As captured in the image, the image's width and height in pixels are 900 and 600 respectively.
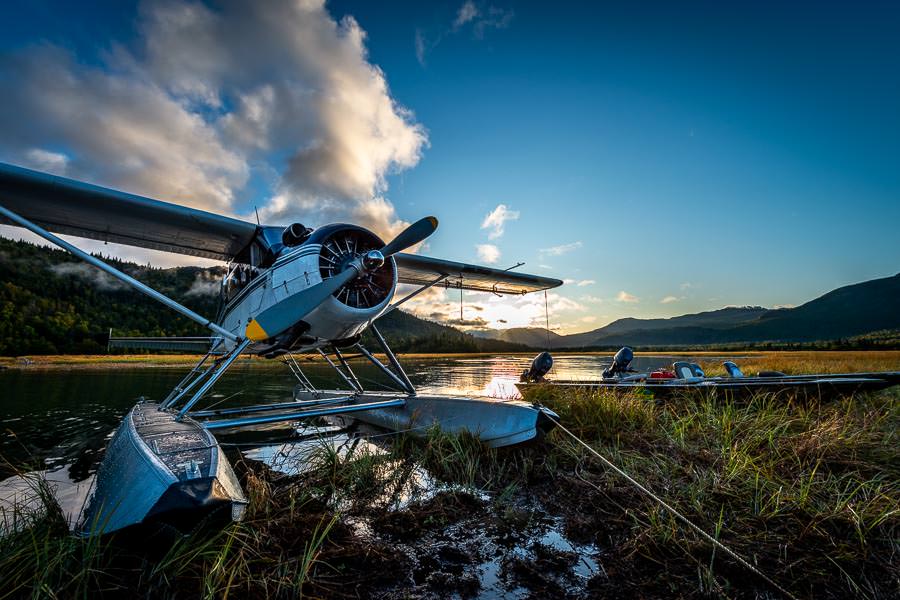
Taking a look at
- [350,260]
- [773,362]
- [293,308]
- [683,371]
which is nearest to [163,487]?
[293,308]

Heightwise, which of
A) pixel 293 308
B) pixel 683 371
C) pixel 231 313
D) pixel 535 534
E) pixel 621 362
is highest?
pixel 231 313

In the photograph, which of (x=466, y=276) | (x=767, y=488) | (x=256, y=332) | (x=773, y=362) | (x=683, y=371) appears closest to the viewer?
(x=767, y=488)

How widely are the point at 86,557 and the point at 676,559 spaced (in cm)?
282

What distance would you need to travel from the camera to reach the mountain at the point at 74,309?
46594 mm

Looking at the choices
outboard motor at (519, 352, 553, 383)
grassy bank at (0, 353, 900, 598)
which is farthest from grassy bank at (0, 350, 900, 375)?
outboard motor at (519, 352, 553, 383)

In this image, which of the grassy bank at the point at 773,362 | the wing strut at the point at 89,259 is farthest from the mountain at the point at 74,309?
the wing strut at the point at 89,259

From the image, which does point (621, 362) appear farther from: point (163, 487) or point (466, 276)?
point (163, 487)

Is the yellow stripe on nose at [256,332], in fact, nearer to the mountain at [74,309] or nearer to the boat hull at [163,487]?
the boat hull at [163,487]

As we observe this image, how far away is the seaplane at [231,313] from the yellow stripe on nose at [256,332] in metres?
0.01

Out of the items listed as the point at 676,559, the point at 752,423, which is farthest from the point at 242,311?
the point at 752,423

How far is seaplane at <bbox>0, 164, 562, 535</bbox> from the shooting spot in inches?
87.1

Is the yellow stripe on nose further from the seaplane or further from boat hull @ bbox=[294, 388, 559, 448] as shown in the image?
boat hull @ bbox=[294, 388, 559, 448]

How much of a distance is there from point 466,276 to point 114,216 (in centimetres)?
628

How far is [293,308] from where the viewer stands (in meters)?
4.45
